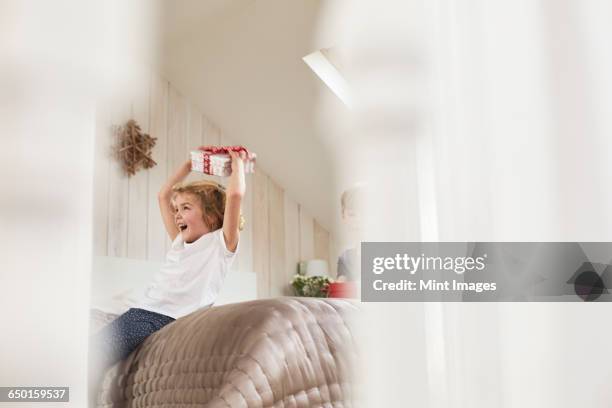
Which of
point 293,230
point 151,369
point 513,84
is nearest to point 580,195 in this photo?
point 513,84

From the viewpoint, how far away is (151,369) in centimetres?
76

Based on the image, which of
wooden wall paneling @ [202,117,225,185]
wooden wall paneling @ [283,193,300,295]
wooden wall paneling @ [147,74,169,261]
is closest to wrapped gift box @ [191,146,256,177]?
wooden wall paneling @ [147,74,169,261]

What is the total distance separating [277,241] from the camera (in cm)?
285

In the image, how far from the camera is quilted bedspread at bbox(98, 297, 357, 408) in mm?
633

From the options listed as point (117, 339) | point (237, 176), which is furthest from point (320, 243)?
point (117, 339)

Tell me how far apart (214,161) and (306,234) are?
1301mm

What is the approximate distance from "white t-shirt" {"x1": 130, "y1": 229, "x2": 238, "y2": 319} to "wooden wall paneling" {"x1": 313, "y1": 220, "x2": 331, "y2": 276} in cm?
111

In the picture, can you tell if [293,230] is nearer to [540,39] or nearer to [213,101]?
[213,101]

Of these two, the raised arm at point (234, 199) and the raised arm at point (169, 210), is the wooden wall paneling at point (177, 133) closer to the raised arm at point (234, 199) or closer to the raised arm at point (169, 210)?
the raised arm at point (169, 210)

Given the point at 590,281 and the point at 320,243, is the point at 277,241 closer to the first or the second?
the point at 320,243

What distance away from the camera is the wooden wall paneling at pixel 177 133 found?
7.94 feet

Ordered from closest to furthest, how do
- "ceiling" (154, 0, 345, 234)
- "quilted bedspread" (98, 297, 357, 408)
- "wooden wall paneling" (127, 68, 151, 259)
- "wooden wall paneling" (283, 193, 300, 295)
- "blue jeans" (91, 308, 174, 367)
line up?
1. "quilted bedspread" (98, 297, 357, 408)
2. "blue jeans" (91, 308, 174, 367)
3. "ceiling" (154, 0, 345, 234)
4. "wooden wall paneling" (127, 68, 151, 259)
5. "wooden wall paneling" (283, 193, 300, 295)

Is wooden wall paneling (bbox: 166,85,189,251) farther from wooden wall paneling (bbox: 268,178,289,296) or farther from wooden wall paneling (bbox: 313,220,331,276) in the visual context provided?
wooden wall paneling (bbox: 313,220,331,276)

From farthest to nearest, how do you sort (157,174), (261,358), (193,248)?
(157,174)
(193,248)
(261,358)
